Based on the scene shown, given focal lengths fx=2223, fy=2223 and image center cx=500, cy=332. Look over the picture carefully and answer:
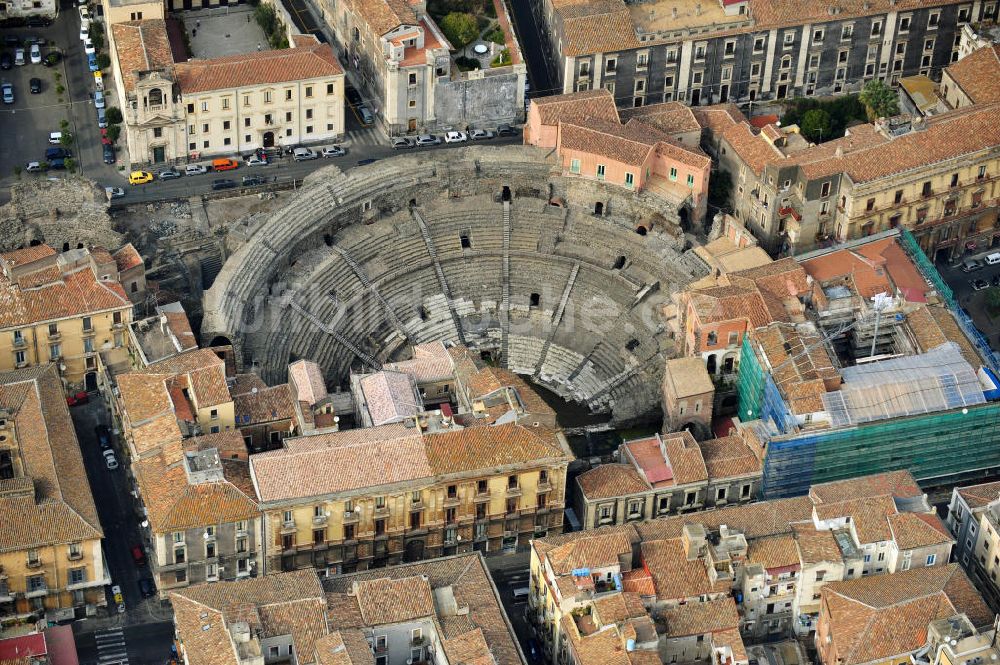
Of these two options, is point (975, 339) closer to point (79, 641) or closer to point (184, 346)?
point (184, 346)

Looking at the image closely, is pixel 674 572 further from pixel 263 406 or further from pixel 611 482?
pixel 263 406

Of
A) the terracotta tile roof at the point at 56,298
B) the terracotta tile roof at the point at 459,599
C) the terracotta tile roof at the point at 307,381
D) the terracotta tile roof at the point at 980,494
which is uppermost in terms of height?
the terracotta tile roof at the point at 56,298

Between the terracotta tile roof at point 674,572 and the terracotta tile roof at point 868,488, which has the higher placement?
the terracotta tile roof at point 868,488

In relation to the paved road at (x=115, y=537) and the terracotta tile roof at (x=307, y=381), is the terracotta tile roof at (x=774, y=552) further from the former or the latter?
the paved road at (x=115, y=537)

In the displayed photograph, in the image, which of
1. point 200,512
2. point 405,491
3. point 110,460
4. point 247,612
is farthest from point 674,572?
point 110,460

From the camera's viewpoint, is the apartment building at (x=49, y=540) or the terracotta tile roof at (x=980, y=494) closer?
the apartment building at (x=49, y=540)

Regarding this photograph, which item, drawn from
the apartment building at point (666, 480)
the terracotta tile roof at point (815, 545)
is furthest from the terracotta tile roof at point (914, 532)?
the apartment building at point (666, 480)

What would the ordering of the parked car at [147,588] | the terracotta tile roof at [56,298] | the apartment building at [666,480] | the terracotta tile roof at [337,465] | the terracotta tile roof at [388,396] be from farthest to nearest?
the terracotta tile roof at [56,298], the terracotta tile roof at [388,396], the apartment building at [666,480], the parked car at [147,588], the terracotta tile roof at [337,465]
